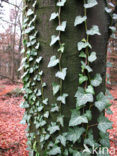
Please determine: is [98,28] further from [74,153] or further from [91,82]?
[74,153]

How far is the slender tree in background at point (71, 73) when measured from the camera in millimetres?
938

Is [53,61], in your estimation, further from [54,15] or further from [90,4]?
[90,4]

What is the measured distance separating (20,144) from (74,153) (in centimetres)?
265

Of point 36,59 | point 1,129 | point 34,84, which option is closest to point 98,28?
point 36,59

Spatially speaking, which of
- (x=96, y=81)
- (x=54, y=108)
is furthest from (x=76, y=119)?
(x=96, y=81)

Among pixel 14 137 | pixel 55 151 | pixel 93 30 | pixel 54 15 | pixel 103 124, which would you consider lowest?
pixel 14 137

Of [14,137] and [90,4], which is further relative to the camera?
[14,137]

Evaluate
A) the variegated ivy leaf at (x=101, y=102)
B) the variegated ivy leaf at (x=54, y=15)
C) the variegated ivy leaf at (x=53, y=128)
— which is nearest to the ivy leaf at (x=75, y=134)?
the variegated ivy leaf at (x=53, y=128)

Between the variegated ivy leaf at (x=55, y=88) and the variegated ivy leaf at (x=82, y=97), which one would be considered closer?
the variegated ivy leaf at (x=82, y=97)

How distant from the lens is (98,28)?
3.20 feet

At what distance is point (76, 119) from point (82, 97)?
0.17 meters

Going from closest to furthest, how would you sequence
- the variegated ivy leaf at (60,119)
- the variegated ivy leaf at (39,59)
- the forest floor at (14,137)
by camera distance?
1. the variegated ivy leaf at (60,119)
2. the variegated ivy leaf at (39,59)
3. the forest floor at (14,137)

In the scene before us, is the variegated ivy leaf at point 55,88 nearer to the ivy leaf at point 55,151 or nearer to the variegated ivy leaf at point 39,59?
the variegated ivy leaf at point 39,59

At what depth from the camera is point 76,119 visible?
936 mm
